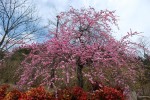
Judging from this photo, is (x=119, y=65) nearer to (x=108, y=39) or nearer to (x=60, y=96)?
(x=108, y=39)

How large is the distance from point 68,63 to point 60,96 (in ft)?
3.91

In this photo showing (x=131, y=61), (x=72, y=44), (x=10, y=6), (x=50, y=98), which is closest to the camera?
(x=50, y=98)

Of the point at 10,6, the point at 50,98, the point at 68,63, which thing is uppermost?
the point at 10,6

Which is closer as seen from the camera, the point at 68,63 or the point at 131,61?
the point at 68,63

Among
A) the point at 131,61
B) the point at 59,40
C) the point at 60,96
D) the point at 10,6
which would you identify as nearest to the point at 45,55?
the point at 59,40

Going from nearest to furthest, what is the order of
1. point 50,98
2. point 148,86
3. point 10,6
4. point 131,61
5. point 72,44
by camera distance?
point 50,98 < point 72,44 < point 131,61 < point 10,6 < point 148,86

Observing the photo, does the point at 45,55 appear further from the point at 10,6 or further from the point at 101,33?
the point at 10,6

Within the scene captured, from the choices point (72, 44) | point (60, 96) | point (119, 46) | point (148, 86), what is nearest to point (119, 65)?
point (119, 46)

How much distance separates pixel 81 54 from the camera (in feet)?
35.3

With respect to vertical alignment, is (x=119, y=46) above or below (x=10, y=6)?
below

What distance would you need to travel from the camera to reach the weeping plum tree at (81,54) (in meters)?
10.6

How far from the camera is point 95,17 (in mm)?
11953

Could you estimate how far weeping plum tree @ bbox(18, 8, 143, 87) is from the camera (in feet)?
34.8

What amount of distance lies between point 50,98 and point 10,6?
32.0 feet
